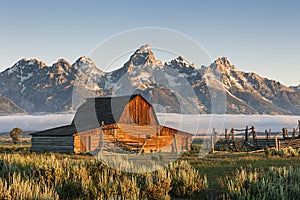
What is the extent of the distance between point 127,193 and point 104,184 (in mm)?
1365

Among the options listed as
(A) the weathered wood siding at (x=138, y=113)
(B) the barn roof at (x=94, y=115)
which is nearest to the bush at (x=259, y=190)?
(B) the barn roof at (x=94, y=115)

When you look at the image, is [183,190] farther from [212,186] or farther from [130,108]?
[130,108]

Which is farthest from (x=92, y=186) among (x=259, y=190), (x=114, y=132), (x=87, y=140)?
(x=114, y=132)

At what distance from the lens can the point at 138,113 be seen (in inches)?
1901

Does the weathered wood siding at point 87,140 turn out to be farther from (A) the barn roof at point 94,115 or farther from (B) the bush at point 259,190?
(B) the bush at point 259,190

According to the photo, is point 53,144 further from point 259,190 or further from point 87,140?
point 259,190

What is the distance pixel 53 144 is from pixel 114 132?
7.26m

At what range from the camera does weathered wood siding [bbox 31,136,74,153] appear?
4084cm

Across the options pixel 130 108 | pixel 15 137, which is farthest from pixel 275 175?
pixel 15 137

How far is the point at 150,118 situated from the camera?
4950cm

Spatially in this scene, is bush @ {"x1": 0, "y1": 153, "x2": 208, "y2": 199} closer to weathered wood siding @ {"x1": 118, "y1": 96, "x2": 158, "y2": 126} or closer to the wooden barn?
the wooden barn

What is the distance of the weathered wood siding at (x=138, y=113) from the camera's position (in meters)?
46.9

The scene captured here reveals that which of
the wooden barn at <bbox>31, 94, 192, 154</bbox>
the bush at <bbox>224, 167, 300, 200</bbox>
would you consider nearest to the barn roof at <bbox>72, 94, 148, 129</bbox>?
the wooden barn at <bbox>31, 94, 192, 154</bbox>

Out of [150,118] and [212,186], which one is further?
[150,118]
